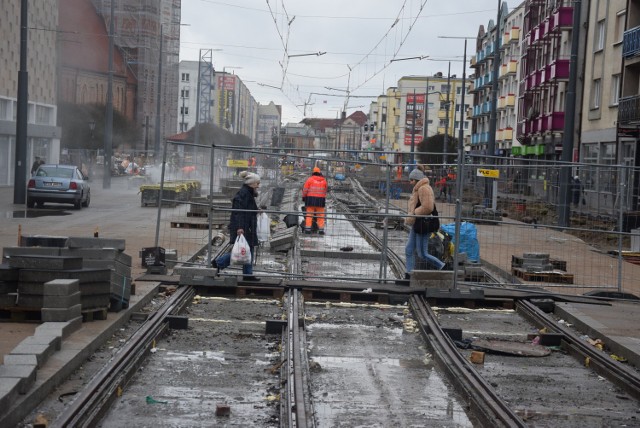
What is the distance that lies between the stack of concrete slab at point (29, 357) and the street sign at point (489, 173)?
25.2 ft

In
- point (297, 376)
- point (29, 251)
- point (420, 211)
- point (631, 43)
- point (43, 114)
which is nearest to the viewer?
point (297, 376)

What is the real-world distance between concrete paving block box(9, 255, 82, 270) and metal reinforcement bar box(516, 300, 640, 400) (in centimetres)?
563

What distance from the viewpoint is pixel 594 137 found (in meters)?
44.1

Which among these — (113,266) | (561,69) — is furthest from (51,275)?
(561,69)

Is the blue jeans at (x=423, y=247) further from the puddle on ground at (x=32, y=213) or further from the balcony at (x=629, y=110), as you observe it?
the balcony at (x=629, y=110)

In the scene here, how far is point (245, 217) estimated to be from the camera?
48.8 feet

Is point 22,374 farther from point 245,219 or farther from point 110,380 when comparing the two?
point 245,219

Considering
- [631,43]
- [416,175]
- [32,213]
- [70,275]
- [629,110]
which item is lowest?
[32,213]

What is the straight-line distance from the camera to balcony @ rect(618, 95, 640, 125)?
35.3 metres

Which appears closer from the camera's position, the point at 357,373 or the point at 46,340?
the point at 46,340

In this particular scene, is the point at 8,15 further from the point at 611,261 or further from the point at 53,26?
the point at 611,261

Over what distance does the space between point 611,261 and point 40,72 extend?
45228mm

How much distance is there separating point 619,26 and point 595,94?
4382mm

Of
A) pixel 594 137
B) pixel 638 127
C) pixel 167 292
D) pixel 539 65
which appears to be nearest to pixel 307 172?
pixel 167 292
